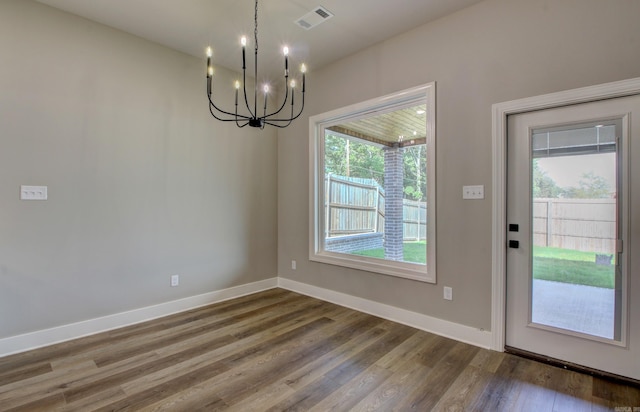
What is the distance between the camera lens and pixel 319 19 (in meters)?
2.87

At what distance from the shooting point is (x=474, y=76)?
2.71 metres

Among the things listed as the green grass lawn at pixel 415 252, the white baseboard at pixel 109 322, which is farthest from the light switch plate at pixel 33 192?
the green grass lawn at pixel 415 252

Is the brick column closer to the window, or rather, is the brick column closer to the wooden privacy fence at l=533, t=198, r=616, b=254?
the window

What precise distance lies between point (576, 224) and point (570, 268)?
34 cm

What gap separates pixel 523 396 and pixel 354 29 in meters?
3.37

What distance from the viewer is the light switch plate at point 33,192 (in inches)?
103

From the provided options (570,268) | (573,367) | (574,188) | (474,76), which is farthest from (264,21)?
(573,367)

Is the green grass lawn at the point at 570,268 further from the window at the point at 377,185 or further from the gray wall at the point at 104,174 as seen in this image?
the gray wall at the point at 104,174

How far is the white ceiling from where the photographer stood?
2.68 meters

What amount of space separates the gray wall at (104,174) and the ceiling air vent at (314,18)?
44.3 inches

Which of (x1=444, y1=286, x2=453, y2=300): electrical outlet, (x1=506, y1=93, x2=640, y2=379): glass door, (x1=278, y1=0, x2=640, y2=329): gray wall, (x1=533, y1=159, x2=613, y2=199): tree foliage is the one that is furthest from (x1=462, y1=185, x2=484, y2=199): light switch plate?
(x1=444, y1=286, x2=453, y2=300): electrical outlet

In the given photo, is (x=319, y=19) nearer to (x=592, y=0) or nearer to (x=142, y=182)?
(x=592, y=0)

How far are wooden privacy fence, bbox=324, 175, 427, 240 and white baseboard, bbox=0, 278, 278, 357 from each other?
150 cm

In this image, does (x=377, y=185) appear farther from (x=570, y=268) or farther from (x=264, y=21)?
(x=264, y=21)
